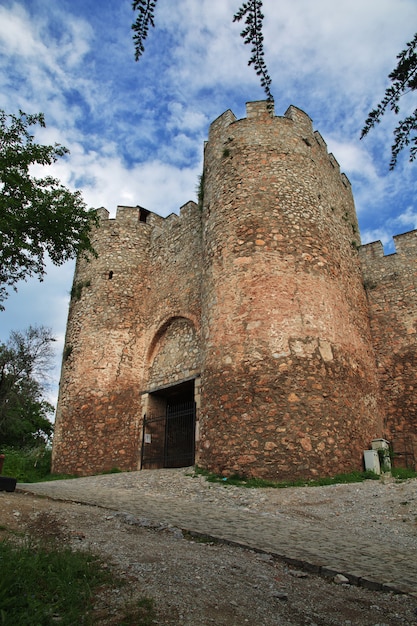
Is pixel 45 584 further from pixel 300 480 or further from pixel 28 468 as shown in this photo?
pixel 28 468

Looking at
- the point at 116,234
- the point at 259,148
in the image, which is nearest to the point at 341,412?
the point at 259,148

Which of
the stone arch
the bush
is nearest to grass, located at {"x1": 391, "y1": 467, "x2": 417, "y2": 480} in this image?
the stone arch

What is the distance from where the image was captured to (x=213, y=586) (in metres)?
3.46

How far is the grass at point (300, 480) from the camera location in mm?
8609

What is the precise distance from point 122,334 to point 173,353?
2.25 meters

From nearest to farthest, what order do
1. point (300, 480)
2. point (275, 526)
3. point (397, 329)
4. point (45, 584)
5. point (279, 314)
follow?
point (45, 584) < point (275, 526) < point (300, 480) < point (279, 314) < point (397, 329)

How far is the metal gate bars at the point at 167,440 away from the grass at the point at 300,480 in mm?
3720

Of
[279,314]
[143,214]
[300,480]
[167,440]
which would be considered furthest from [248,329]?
[143,214]

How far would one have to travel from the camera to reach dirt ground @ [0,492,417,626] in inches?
118

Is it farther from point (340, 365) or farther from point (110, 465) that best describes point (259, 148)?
point (110, 465)

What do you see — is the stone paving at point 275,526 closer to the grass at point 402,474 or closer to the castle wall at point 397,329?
the grass at point 402,474

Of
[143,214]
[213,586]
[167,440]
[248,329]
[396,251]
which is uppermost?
[143,214]

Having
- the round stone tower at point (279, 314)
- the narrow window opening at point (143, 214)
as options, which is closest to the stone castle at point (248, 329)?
the round stone tower at point (279, 314)

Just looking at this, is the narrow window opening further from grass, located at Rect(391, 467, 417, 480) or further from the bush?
grass, located at Rect(391, 467, 417, 480)
